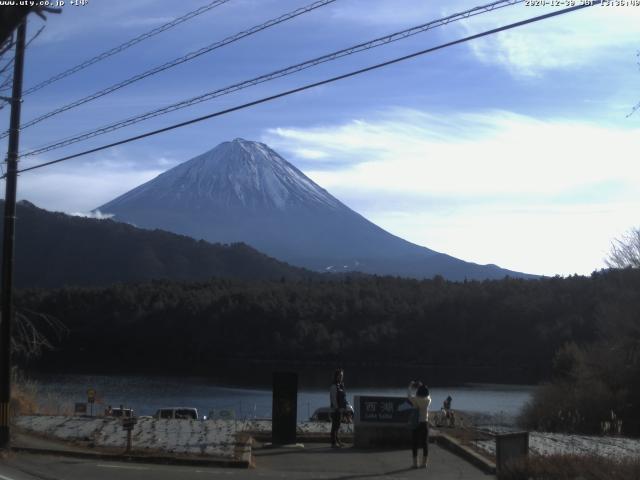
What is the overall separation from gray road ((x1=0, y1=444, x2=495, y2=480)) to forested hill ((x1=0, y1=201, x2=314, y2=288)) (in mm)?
123348

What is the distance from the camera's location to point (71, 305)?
293 ft

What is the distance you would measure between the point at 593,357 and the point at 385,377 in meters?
37.6

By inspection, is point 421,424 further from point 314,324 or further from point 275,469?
point 314,324

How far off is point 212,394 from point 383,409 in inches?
1573

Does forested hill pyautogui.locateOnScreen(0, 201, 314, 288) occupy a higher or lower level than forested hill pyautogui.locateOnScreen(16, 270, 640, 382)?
higher

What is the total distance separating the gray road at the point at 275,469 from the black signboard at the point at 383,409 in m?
0.91

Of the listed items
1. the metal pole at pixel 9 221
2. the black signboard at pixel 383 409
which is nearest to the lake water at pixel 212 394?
the metal pole at pixel 9 221

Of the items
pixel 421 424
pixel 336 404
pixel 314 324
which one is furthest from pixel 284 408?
pixel 314 324

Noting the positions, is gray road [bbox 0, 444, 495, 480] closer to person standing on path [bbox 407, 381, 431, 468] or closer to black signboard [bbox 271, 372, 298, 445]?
person standing on path [bbox 407, 381, 431, 468]

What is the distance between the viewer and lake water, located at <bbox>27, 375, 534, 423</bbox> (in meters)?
46.1

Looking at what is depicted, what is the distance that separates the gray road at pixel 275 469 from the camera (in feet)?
43.4

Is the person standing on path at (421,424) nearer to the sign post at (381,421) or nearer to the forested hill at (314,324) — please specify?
the sign post at (381,421)

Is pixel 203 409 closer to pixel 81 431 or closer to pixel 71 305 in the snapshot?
pixel 81 431

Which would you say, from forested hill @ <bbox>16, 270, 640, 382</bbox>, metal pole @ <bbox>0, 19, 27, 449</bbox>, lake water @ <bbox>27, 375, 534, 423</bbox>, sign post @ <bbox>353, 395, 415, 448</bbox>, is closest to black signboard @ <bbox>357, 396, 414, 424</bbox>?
sign post @ <bbox>353, 395, 415, 448</bbox>
